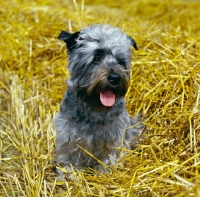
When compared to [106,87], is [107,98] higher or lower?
lower

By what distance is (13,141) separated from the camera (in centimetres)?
539

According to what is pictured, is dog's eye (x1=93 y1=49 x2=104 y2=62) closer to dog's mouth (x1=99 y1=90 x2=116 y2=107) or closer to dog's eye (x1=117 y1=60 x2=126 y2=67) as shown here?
dog's eye (x1=117 y1=60 x2=126 y2=67)

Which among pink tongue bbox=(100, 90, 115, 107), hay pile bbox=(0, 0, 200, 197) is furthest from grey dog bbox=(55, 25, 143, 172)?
hay pile bbox=(0, 0, 200, 197)

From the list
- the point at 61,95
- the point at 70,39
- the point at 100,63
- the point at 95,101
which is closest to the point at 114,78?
the point at 100,63

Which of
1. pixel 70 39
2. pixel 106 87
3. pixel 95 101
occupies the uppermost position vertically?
pixel 70 39

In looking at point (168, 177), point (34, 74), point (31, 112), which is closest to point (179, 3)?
point (34, 74)

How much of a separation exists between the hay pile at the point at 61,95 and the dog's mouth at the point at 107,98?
54 cm

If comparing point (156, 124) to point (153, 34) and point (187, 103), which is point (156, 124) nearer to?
point (187, 103)

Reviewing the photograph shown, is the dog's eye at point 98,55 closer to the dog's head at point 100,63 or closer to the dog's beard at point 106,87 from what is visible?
the dog's head at point 100,63

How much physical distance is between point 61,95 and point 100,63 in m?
1.71

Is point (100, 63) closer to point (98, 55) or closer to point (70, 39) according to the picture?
point (98, 55)

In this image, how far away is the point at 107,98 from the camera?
4.53m

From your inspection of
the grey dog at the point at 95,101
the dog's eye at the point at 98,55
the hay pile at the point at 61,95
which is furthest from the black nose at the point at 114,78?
the hay pile at the point at 61,95

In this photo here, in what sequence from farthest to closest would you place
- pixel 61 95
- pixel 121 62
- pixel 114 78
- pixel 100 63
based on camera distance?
1. pixel 61 95
2. pixel 121 62
3. pixel 100 63
4. pixel 114 78
